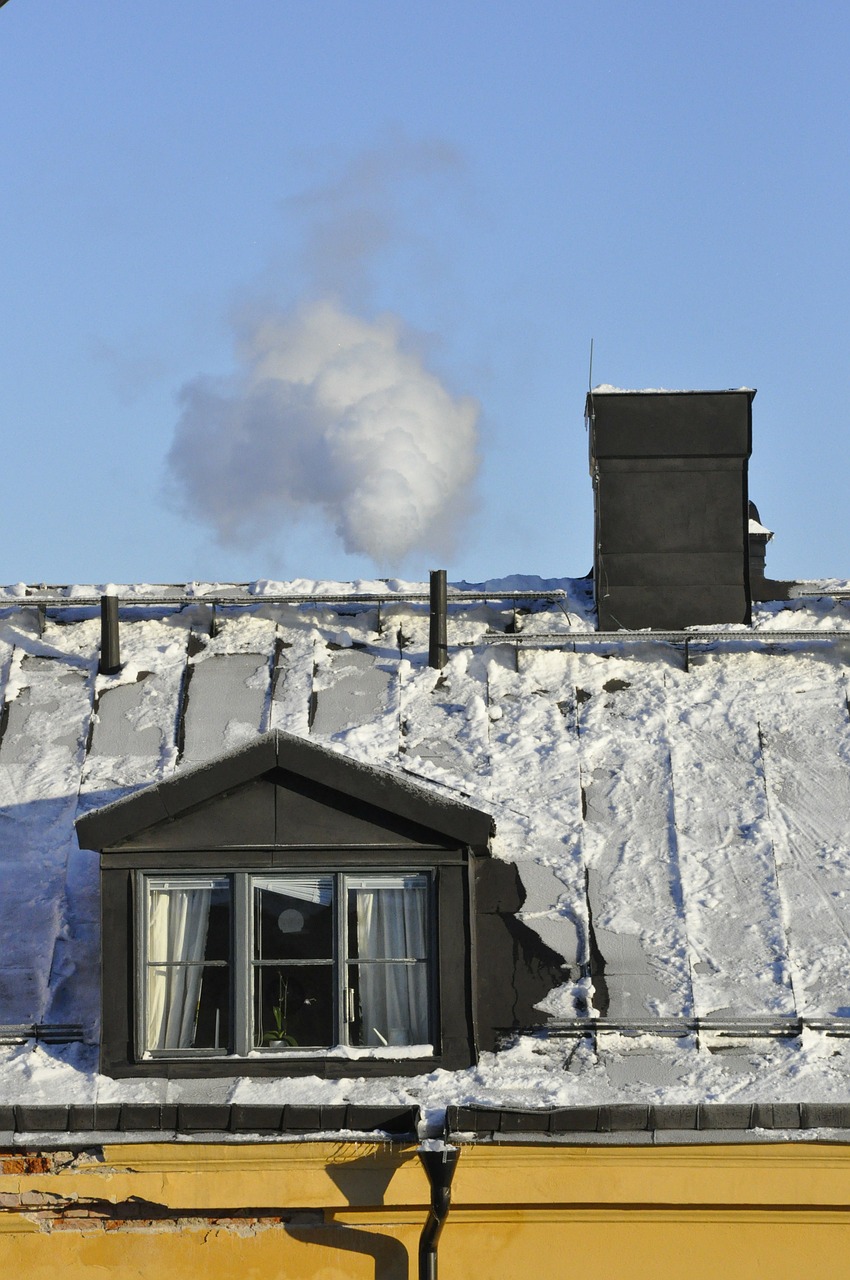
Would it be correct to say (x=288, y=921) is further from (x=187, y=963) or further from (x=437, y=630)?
(x=437, y=630)

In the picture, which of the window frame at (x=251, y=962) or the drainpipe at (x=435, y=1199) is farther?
the window frame at (x=251, y=962)

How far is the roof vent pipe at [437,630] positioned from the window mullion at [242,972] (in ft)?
8.93

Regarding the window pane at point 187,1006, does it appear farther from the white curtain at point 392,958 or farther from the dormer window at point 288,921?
the white curtain at point 392,958

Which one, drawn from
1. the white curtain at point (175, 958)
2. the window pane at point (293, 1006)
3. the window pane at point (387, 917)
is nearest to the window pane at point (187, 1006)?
the white curtain at point (175, 958)

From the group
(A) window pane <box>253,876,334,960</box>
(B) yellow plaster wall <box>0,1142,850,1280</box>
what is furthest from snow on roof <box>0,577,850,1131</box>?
(A) window pane <box>253,876,334,960</box>

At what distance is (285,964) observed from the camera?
8281 mm

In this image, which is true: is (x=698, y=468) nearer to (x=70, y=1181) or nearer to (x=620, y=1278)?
(x=620, y=1278)

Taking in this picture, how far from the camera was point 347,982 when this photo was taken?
8.30 metres

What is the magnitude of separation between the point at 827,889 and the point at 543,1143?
2457 mm

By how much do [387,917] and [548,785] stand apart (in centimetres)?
164

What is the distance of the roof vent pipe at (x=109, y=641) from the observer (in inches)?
416

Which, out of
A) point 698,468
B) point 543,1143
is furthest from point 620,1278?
point 698,468

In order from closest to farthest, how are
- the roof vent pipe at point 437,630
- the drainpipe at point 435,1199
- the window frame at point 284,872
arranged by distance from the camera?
the drainpipe at point 435,1199
the window frame at point 284,872
the roof vent pipe at point 437,630

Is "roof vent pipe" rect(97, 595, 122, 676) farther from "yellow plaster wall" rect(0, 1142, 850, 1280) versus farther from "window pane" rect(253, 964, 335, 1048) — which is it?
"yellow plaster wall" rect(0, 1142, 850, 1280)
